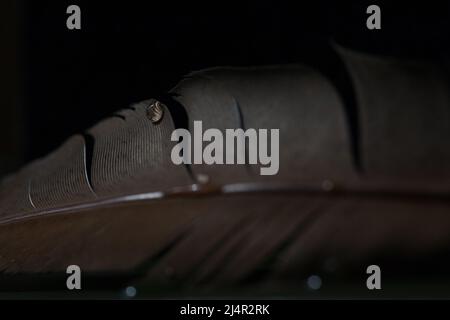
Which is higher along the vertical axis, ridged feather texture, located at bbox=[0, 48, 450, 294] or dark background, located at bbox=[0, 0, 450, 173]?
dark background, located at bbox=[0, 0, 450, 173]

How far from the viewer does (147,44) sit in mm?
837

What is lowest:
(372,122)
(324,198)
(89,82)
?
(324,198)

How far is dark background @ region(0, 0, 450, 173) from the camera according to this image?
79 centimetres

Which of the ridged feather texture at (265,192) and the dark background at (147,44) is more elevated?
the dark background at (147,44)

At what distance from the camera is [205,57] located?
0.82 meters

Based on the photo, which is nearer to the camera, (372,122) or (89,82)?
(372,122)

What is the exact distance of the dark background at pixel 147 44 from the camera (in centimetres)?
79

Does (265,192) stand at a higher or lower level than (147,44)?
lower
